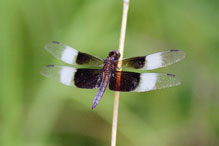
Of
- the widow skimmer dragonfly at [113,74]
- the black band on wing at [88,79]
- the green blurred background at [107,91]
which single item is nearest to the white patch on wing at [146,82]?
the widow skimmer dragonfly at [113,74]

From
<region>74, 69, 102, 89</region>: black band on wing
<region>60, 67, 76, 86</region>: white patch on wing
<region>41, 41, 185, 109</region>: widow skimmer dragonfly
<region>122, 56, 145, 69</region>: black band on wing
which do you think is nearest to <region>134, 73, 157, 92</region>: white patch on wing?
<region>41, 41, 185, 109</region>: widow skimmer dragonfly

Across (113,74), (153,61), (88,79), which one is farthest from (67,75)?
(153,61)

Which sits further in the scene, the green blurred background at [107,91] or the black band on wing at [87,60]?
the green blurred background at [107,91]

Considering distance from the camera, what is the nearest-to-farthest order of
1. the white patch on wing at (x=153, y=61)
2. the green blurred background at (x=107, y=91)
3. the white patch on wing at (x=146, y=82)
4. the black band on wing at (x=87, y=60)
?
the white patch on wing at (x=146, y=82), the white patch on wing at (x=153, y=61), the black band on wing at (x=87, y=60), the green blurred background at (x=107, y=91)

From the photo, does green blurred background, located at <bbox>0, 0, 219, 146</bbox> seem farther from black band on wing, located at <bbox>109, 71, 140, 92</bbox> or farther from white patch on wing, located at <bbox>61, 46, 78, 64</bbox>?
black band on wing, located at <bbox>109, 71, 140, 92</bbox>

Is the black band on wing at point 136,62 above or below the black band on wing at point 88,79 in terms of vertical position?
above

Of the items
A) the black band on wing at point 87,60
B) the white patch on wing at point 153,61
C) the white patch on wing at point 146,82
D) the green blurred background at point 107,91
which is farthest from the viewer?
the green blurred background at point 107,91

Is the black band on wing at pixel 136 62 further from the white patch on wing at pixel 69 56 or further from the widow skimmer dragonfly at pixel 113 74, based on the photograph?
the white patch on wing at pixel 69 56

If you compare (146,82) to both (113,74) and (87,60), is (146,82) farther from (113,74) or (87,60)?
(87,60)
